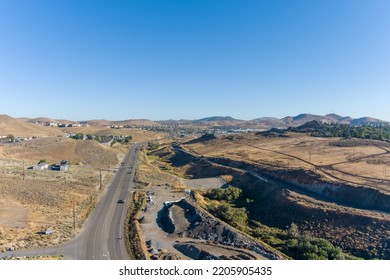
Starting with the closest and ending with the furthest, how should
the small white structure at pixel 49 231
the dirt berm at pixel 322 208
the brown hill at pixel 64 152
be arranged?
the small white structure at pixel 49 231, the dirt berm at pixel 322 208, the brown hill at pixel 64 152

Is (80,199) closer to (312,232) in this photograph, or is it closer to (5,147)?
(312,232)

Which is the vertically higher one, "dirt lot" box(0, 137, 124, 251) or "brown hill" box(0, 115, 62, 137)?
"brown hill" box(0, 115, 62, 137)

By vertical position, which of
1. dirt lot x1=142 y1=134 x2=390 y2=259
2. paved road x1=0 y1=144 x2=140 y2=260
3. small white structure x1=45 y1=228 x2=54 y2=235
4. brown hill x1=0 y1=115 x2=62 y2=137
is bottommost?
paved road x1=0 y1=144 x2=140 y2=260

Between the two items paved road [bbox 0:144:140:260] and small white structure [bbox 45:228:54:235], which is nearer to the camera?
paved road [bbox 0:144:140:260]

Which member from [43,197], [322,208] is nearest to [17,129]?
[43,197]

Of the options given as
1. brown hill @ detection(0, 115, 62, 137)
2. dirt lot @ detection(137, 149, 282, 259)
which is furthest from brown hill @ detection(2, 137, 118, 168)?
brown hill @ detection(0, 115, 62, 137)

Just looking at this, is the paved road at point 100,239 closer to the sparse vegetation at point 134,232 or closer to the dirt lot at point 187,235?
the sparse vegetation at point 134,232

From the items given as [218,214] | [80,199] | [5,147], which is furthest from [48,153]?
[218,214]

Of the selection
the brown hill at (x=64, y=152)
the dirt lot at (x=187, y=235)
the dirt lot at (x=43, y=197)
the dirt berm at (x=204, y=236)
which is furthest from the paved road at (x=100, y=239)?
the brown hill at (x=64, y=152)

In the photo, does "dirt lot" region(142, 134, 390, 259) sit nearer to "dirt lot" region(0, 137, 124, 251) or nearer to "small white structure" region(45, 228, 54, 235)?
"dirt lot" region(0, 137, 124, 251)
